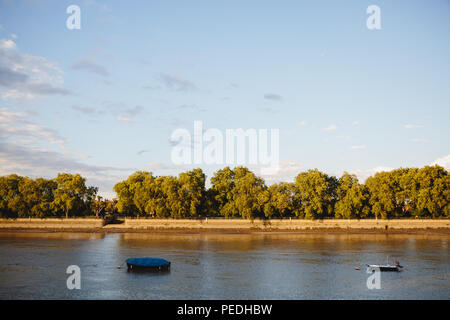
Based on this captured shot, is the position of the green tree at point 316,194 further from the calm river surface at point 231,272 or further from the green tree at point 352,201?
the calm river surface at point 231,272

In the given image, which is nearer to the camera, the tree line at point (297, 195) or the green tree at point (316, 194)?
the tree line at point (297, 195)

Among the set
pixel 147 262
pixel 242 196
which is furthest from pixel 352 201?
pixel 147 262

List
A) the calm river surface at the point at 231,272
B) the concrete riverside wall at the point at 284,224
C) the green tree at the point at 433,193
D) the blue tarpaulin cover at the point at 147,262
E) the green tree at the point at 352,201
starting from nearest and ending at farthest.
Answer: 1. the calm river surface at the point at 231,272
2. the blue tarpaulin cover at the point at 147,262
3. the green tree at the point at 433,193
4. the concrete riverside wall at the point at 284,224
5. the green tree at the point at 352,201

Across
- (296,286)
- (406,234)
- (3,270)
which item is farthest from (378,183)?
(3,270)

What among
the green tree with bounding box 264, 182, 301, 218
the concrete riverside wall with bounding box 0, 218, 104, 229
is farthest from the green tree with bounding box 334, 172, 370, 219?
the concrete riverside wall with bounding box 0, 218, 104, 229

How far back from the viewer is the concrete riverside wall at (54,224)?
11869 centimetres

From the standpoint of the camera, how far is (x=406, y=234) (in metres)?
101

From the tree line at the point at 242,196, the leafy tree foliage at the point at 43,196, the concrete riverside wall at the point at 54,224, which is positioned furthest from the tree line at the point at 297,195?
the leafy tree foliage at the point at 43,196

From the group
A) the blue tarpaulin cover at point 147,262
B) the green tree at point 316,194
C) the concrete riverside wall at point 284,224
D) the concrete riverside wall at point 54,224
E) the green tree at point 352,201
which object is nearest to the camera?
the blue tarpaulin cover at point 147,262

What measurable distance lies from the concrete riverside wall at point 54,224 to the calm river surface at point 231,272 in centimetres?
3989

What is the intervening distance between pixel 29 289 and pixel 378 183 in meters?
93.3

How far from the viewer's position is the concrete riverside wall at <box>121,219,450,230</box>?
10439 cm

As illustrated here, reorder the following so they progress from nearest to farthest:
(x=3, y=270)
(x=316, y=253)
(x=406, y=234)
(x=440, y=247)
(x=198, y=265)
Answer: (x=3, y=270)
(x=198, y=265)
(x=316, y=253)
(x=440, y=247)
(x=406, y=234)
